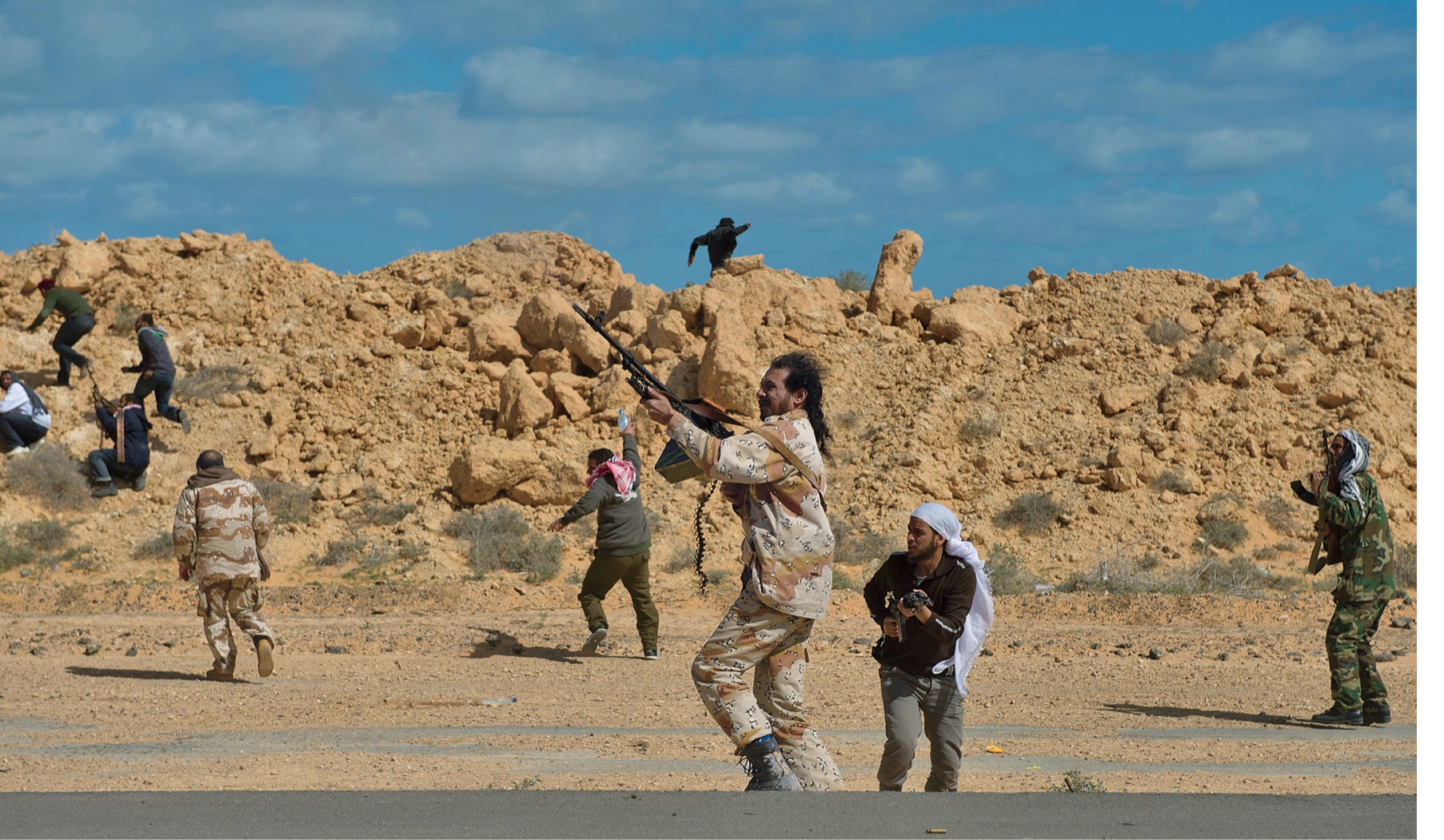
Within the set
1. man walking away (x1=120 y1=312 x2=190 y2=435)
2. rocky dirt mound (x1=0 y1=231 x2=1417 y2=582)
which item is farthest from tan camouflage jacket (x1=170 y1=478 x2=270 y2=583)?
man walking away (x1=120 y1=312 x2=190 y2=435)

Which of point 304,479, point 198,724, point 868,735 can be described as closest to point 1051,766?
point 868,735

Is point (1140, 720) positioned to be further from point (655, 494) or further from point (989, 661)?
point (655, 494)

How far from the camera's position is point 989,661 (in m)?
11.0

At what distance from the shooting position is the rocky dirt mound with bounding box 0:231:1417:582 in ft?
58.1

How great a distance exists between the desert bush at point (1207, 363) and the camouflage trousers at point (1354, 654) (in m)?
12.8

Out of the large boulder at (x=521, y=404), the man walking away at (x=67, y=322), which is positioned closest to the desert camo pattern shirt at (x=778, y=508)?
the large boulder at (x=521, y=404)

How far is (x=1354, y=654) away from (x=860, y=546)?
873cm

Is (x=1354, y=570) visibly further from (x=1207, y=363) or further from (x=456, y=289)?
(x=456, y=289)

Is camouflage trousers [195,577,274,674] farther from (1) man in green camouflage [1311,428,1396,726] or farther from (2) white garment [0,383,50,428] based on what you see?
(2) white garment [0,383,50,428]

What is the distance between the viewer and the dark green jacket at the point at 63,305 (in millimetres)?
19500

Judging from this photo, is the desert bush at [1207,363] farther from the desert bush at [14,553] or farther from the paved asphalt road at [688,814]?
the desert bush at [14,553]

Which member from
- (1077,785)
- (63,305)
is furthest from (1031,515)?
(63,305)

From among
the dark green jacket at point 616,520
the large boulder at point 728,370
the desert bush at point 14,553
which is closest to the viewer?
the dark green jacket at point 616,520

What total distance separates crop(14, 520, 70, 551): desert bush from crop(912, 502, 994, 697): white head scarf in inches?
580
